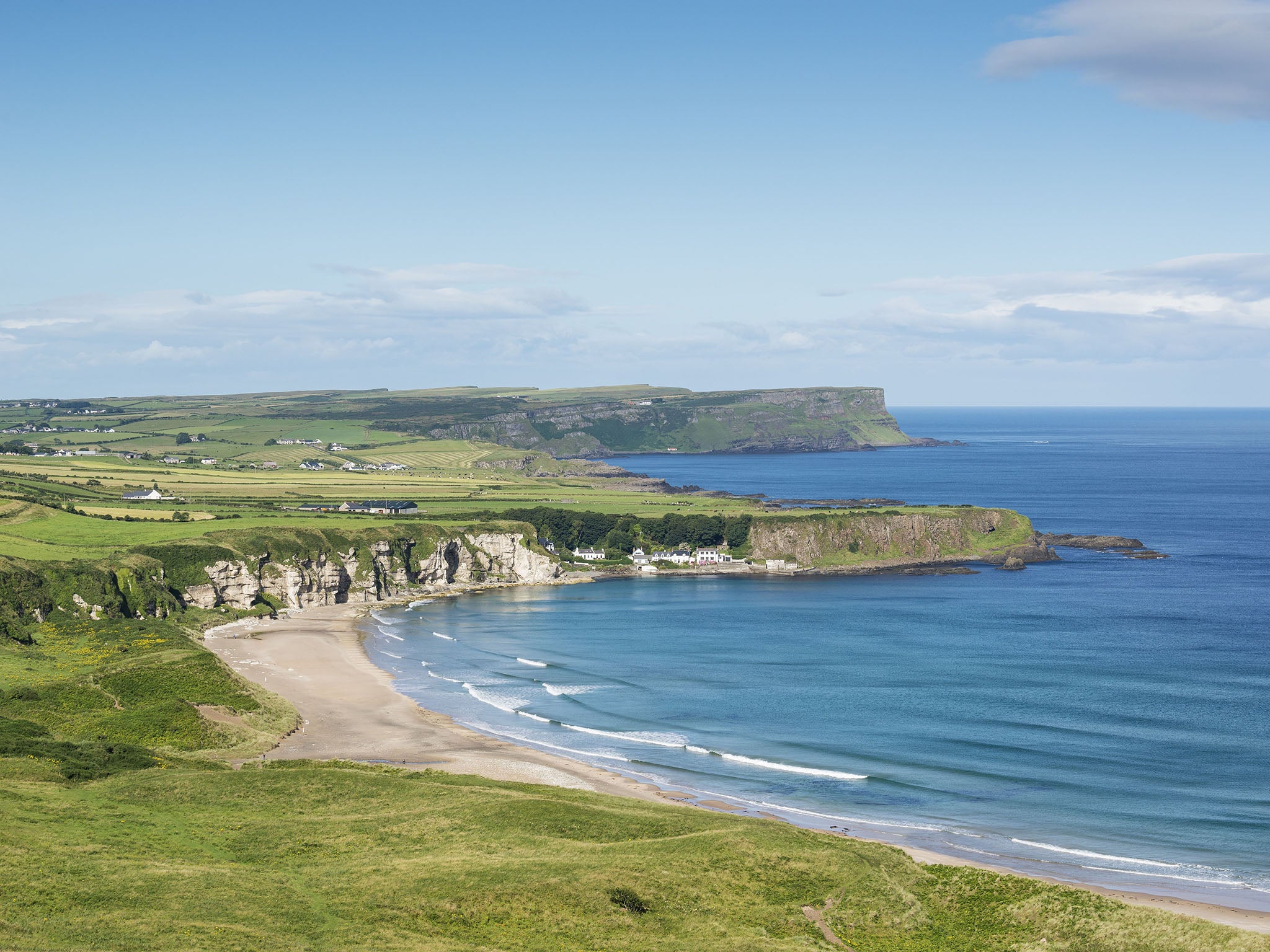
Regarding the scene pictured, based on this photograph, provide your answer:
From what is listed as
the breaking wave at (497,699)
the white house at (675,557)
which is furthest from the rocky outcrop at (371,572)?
the breaking wave at (497,699)

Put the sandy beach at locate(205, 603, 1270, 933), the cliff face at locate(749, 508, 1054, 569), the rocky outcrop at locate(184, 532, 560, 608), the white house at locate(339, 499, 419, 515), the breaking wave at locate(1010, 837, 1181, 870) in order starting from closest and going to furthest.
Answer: the breaking wave at locate(1010, 837, 1181, 870) < the sandy beach at locate(205, 603, 1270, 933) < the rocky outcrop at locate(184, 532, 560, 608) < the cliff face at locate(749, 508, 1054, 569) < the white house at locate(339, 499, 419, 515)

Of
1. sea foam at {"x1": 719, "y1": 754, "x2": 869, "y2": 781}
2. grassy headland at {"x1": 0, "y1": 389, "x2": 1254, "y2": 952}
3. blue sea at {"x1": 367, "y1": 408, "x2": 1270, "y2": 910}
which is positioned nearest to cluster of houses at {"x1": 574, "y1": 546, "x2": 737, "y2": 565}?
blue sea at {"x1": 367, "y1": 408, "x2": 1270, "y2": 910}

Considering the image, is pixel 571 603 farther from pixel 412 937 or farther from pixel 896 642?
pixel 412 937

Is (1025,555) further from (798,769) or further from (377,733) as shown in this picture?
(377,733)

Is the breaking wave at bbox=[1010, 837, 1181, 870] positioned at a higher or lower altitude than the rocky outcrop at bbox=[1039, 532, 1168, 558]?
lower

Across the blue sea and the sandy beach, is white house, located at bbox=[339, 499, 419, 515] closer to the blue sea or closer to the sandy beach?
the blue sea

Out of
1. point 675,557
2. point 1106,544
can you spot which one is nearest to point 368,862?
point 675,557

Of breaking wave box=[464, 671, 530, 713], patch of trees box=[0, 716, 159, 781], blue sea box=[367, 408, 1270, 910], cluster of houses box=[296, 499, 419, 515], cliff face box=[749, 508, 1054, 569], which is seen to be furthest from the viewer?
cliff face box=[749, 508, 1054, 569]
